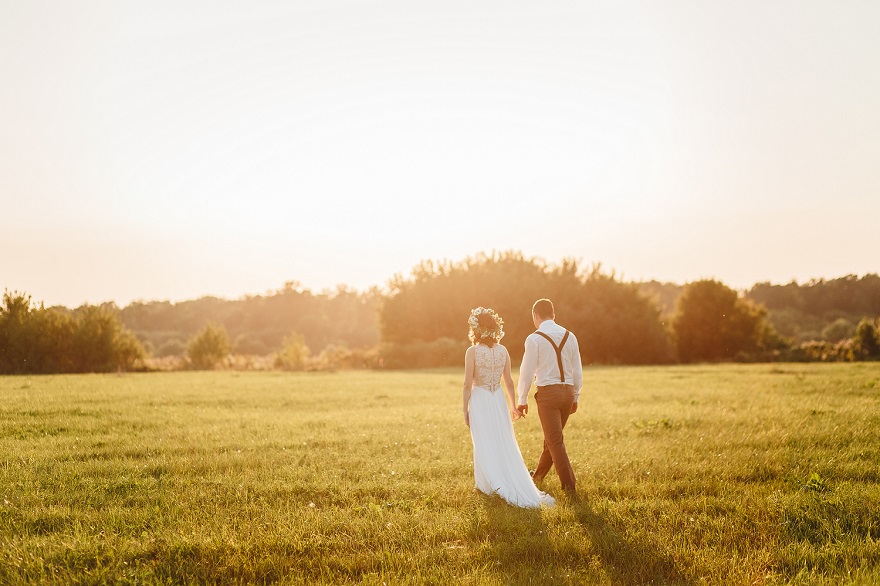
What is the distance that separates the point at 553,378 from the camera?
349 inches

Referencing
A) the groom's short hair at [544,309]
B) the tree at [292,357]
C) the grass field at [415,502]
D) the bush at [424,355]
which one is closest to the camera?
the grass field at [415,502]

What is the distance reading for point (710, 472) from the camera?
9.59m

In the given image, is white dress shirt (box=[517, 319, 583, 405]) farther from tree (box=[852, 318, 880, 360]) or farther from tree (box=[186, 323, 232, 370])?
tree (box=[852, 318, 880, 360])

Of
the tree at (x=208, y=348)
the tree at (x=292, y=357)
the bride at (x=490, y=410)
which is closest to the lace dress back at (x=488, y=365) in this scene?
the bride at (x=490, y=410)

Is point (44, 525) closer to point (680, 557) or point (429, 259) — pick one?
point (680, 557)

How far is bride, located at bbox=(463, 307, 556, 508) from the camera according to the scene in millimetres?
8648

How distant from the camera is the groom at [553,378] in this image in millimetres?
8734

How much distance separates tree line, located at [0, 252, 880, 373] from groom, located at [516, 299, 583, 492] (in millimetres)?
34499

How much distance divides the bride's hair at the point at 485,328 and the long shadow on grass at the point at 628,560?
2.97m

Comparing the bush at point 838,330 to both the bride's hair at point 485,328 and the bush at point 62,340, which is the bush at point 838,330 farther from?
the bride's hair at point 485,328

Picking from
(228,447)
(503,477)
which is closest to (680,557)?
(503,477)

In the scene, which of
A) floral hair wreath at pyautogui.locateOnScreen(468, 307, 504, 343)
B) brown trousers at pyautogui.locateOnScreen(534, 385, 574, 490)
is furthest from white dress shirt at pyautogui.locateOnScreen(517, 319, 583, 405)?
floral hair wreath at pyautogui.locateOnScreen(468, 307, 504, 343)

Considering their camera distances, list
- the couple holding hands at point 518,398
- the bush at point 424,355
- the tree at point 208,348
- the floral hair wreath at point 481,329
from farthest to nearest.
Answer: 1. the bush at point 424,355
2. the tree at point 208,348
3. the floral hair wreath at point 481,329
4. the couple holding hands at point 518,398

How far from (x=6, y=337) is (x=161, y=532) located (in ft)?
110
